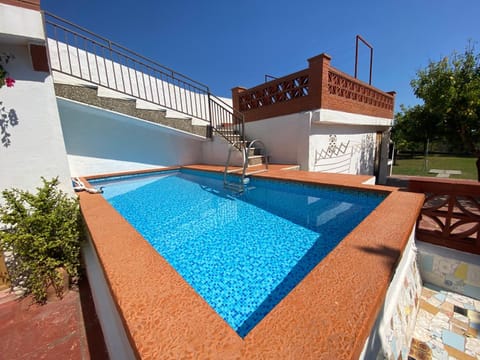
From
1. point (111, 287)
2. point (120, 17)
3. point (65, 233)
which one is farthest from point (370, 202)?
point (120, 17)

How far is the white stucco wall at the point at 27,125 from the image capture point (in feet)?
8.04

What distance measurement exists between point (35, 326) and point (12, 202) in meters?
1.30

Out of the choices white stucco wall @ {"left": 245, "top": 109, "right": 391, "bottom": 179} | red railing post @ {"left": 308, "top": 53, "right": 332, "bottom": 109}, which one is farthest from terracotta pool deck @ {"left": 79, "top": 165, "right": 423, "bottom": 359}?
red railing post @ {"left": 308, "top": 53, "right": 332, "bottom": 109}

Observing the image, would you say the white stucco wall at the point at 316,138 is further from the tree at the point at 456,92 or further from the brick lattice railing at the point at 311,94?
the tree at the point at 456,92

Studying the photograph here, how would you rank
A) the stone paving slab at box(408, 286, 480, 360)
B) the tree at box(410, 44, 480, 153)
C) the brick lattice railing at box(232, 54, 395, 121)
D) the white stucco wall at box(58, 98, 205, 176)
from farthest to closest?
the white stucco wall at box(58, 98, 205, 176), the brick lattice railing at box(232, 54, 395, 121), the tree at box(410, 44, 480, 153), the stone paving slab at box(408, 286, 480, 360)

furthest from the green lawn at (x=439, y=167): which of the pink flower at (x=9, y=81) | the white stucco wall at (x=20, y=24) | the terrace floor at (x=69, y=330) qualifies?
the pink flower at (x=9, y=81)

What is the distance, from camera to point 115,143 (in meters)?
7.28

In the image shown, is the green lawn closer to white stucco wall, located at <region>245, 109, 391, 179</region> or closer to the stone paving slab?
white stucco wall, located at <region>245, 109, 391, 179</region>

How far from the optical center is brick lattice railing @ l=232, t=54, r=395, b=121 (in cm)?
562

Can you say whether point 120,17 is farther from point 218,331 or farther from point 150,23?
point 218,331

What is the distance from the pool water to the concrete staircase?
7.60 ft

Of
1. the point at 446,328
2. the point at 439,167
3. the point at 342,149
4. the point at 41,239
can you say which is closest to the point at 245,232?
the point at 446,328

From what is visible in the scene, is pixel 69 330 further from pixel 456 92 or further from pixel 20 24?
pixel 456 92

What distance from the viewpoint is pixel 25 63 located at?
8.26 ft
